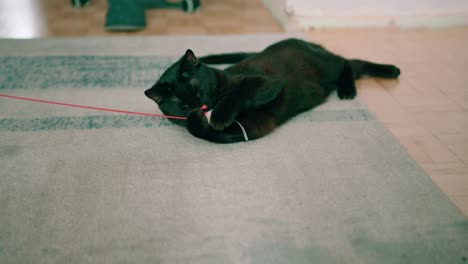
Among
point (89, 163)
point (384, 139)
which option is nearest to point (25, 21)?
point (89, 163)

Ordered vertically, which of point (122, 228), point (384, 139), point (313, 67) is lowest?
point (122, 228)

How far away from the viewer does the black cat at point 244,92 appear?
119 cm

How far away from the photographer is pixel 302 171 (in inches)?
46.0

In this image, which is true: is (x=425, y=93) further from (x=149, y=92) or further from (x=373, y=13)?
(x=149, y=92)

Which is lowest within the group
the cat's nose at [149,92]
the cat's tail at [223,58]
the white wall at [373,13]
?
the cat's tail at [223,58]

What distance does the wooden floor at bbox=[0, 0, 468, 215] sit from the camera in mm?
1293

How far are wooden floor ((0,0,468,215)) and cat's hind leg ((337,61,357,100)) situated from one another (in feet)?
0.20

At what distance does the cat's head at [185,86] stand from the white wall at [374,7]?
1.34 meters

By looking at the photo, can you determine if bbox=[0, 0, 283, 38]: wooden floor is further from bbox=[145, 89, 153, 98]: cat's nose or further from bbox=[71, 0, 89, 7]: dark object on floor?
bbox=[145, 89, 153, 98]: cat's nose

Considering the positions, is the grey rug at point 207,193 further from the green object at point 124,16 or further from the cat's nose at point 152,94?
the green object at point 124,16

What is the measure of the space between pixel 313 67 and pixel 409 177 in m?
0.61

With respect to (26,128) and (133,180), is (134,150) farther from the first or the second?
(26,128)

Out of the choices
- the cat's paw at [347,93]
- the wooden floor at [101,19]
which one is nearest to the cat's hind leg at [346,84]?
the cat's paw at [347,93]

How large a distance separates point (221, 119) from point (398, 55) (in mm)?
1324
